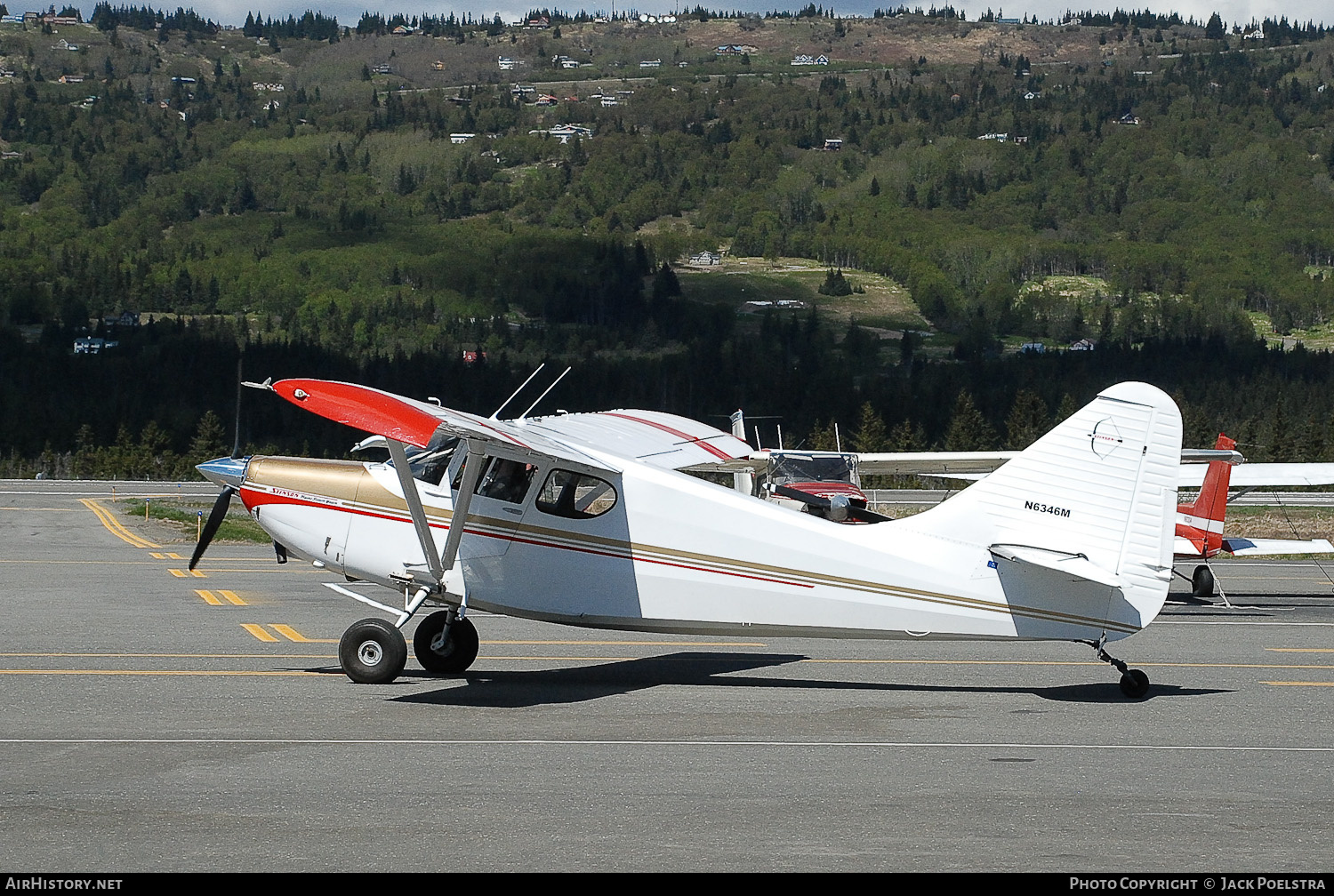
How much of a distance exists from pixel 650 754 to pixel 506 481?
336 centimetres

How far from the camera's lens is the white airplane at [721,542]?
1209 centimetres

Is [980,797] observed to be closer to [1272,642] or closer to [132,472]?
[1272,642]

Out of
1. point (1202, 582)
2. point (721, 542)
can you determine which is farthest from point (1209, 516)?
point (721, 542)

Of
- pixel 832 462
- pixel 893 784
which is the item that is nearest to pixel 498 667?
pixel 893 784

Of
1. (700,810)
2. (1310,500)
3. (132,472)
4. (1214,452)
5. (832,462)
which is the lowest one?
(132,472)

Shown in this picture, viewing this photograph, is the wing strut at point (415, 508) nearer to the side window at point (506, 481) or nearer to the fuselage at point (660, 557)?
the fuselage at point (660, 557)

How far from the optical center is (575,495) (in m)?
12.8

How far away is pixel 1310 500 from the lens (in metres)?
69.8

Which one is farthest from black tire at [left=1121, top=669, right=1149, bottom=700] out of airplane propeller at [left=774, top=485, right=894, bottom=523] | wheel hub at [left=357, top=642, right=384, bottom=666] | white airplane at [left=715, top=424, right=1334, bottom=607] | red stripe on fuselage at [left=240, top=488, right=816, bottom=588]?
airplane propeller at [left=774, top=485, right=894, bottom=523]

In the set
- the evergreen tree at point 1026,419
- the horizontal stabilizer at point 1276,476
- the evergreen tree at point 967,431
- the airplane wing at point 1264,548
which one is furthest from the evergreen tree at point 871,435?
the horizontal stabilizer at point 1276,476

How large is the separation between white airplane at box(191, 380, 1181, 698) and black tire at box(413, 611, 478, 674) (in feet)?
0.68

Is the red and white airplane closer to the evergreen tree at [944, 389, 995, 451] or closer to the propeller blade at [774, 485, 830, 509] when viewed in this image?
the propeller blade at [774, 485, 830, 509]

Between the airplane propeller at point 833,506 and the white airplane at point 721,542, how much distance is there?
957 cm
